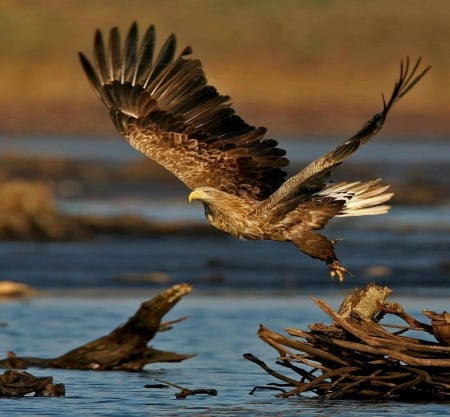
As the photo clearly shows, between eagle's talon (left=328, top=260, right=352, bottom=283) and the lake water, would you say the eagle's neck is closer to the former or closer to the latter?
eagle's talon (left=328, top=260, right=352, bottom=283)

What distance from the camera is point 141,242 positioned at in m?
20.5

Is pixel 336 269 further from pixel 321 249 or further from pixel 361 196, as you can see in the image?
pixel 361 196

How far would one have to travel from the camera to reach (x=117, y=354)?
12.1m

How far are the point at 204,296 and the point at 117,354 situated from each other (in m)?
4.23

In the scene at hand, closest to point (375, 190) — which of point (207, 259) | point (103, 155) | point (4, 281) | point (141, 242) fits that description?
point (4, 281)

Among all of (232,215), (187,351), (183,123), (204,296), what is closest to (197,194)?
(232,215)

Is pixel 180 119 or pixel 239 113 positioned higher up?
pixel 239 113

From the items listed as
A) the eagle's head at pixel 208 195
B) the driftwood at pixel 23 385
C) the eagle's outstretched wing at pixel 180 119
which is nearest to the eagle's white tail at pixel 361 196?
the eagle's head at pixel 208 195

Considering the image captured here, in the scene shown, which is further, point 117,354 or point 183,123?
point 117,354

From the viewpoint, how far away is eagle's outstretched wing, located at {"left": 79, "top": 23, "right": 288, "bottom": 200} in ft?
38.3

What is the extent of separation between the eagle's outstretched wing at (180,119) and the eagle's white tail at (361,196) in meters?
0.97

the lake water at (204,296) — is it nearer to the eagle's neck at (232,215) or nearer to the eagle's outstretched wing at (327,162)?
the eagle's neck at (232,215)

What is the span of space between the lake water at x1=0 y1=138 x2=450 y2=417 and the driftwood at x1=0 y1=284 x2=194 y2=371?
117mm

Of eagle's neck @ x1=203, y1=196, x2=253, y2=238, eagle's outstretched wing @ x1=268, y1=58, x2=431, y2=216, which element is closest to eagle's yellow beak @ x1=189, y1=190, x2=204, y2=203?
eagle's neck @ x1=203, y1=196, x2=253, y2=238
